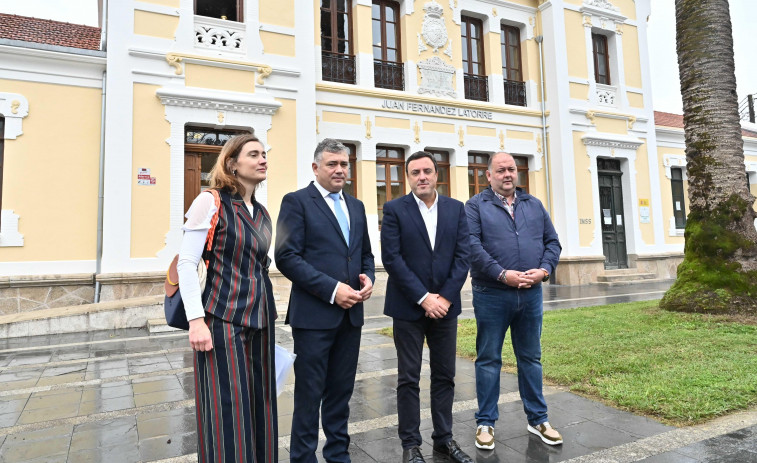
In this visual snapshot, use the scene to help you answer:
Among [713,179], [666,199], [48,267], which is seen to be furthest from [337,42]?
[666,199]

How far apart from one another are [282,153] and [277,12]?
11.9 feet

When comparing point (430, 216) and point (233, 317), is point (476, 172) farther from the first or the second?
point (233, 317)

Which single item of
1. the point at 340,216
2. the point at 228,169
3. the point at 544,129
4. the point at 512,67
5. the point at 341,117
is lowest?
the point at 340,216

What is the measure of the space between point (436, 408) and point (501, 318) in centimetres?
80

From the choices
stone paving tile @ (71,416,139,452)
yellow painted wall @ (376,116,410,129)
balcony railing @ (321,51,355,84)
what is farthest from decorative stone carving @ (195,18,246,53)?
stone paving tile @ (71,416,139,452)

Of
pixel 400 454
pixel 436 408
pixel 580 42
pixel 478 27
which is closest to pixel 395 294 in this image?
pixel 436 408

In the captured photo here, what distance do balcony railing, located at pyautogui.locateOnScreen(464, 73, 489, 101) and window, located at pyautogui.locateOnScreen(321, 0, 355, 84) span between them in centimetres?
391

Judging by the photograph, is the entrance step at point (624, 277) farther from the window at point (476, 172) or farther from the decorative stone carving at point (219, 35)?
the decorative stone carving at point (219, 35)

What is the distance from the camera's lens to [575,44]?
53.8ft

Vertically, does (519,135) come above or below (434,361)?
above

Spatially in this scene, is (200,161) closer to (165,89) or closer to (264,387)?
(165,89)

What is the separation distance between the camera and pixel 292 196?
114 inches

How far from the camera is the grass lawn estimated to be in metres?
3.89

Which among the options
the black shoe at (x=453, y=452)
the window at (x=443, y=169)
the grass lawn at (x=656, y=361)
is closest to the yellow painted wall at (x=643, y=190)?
the window at (x=443, y=169)
